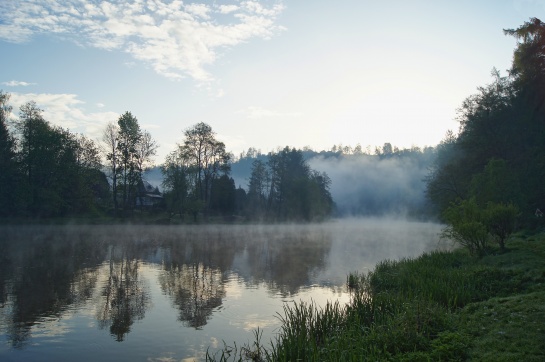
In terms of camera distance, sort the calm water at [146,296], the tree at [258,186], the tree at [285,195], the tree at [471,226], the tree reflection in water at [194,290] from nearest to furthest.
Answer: the calm water at [146,296]
the tree reflection in water at [194,290]
the tree at [471,226]
the tree at [285,195]
the tree at [258,186]

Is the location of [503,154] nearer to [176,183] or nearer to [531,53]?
[531,53]

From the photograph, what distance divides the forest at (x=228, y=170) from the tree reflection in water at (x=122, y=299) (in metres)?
18.8

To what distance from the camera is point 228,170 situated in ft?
253

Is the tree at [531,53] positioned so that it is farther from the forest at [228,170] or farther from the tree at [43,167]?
the tree at [43,167]

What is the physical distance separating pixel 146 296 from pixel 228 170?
2356 inches

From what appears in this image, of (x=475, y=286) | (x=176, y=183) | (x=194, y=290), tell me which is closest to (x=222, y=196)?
(x=176, y=183)

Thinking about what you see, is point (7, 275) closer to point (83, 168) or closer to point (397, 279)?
point (397, 279)

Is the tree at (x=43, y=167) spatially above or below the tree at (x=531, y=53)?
below

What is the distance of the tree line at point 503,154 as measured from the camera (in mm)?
24031

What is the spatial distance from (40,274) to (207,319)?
12370 millimetres

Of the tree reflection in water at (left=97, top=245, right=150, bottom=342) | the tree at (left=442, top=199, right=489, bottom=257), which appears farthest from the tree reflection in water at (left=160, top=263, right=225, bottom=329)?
the tree at (left=442, top=199, right=489, bottom=257)

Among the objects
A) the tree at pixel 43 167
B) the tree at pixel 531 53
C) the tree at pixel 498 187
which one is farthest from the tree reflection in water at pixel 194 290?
the tree at pixel 43 167

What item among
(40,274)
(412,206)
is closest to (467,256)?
(40,274)

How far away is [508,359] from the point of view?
7840mm
